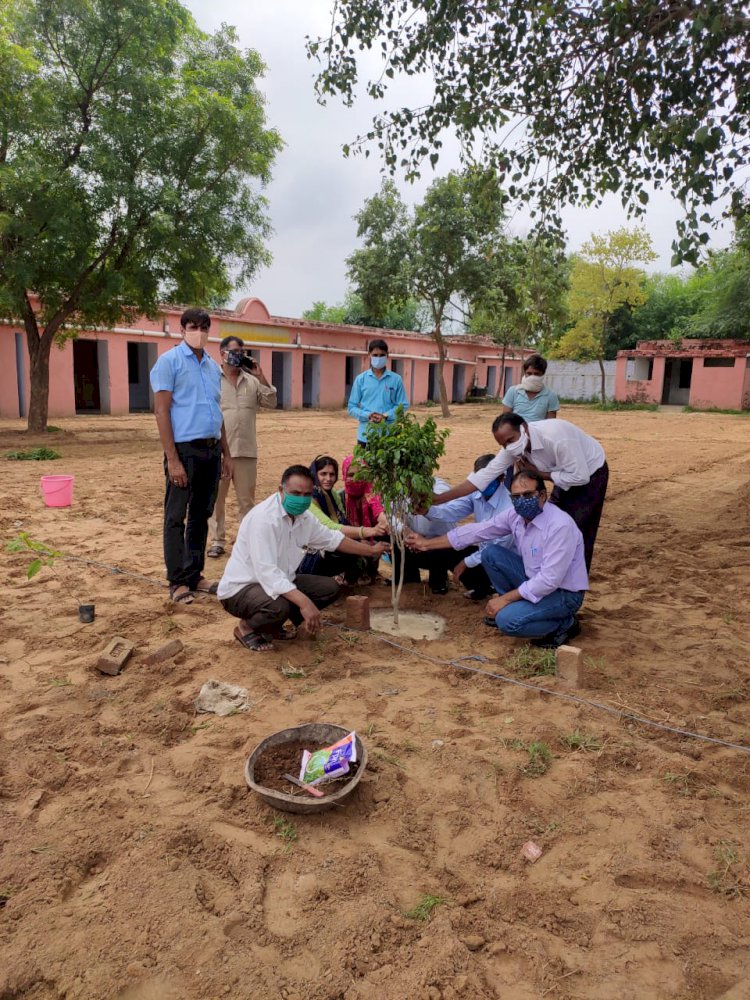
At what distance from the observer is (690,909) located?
211 centimetres

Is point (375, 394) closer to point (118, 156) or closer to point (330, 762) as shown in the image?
point (330, 762)

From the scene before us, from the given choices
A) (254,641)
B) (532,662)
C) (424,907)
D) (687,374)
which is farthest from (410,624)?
(687,374)

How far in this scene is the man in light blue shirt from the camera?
4844 millimetres

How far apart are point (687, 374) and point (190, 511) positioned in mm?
33658

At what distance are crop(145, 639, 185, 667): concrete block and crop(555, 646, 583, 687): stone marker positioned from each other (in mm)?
2102

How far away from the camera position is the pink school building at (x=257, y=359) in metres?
19.8

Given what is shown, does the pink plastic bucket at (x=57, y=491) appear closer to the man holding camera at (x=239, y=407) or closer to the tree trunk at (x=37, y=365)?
the man holding camera at (x=239, y=407)

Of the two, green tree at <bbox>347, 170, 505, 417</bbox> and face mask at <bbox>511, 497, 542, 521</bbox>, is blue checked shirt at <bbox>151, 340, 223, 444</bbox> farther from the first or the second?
green tree at <bbox>347, 170, 505, 417</bbox>

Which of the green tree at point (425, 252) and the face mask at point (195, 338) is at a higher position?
the green tree at point (425, 252)

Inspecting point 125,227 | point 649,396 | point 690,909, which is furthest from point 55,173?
point 649,396

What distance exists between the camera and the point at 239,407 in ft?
18.6

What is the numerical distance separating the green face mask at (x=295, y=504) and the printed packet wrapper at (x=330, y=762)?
1.43 metres

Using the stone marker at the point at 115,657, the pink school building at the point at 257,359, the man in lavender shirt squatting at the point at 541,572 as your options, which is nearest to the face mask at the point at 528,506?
the man in lavender shirt squatting at the point at 541,572

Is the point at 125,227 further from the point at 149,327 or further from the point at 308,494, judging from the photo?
the point at 308,494
